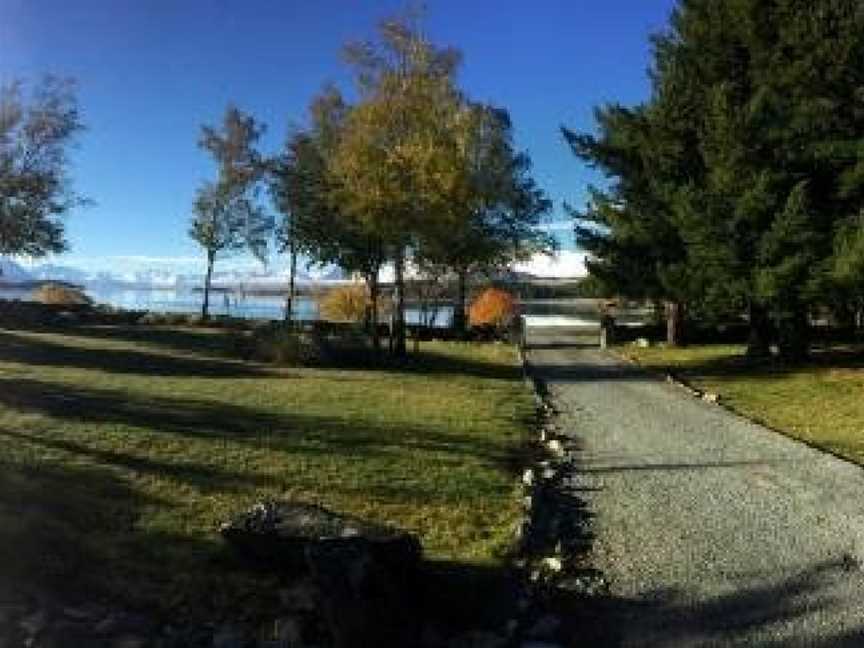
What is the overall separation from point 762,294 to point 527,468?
20.0 metres

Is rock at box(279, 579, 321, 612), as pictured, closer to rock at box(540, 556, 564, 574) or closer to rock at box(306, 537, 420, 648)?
rock at box(306, 537, 420, 648)

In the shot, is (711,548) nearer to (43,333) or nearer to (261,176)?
(43,333)

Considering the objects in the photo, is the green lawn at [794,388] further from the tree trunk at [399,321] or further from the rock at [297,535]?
the rock at [297,535]

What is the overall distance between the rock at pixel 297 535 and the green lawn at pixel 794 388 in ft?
39.8

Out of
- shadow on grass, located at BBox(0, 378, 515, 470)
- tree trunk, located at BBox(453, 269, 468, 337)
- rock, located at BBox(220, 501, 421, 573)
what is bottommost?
rock, located at BBox(220, 501, 421, 573)

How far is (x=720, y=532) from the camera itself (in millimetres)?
15844

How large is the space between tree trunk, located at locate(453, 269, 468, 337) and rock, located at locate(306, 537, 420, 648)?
55399 millimetres

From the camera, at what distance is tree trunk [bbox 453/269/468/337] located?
7041 centimetres

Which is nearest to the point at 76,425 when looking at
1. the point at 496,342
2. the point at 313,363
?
the point at 313,363

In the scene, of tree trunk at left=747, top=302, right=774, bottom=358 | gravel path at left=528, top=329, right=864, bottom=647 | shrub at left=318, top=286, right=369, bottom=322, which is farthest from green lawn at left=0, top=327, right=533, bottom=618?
shrub at left=318, top=286, right=369, bottom=322

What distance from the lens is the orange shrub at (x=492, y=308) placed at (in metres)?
76.7

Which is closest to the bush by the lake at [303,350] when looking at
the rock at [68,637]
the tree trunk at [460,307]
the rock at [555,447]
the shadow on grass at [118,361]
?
the shadow on grass at [118,361]

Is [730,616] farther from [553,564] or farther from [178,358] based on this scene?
[178,358]

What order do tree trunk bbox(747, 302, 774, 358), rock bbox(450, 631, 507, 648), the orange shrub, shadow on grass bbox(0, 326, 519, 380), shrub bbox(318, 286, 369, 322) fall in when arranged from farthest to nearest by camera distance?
shrub bbox(318, 286, 369, 322) < the orange shrub < tree trunk bbox(747, 302, 774, 358) < shadow on grass bbox(0, 326, 519, 380) < rock bbox(450, 631, 507, 648)
